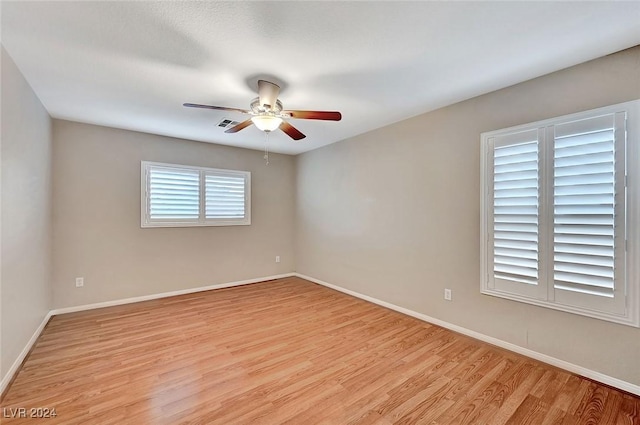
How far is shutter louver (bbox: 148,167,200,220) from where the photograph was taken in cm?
408

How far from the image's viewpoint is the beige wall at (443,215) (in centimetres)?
213

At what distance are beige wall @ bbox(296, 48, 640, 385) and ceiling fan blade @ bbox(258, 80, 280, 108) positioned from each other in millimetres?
1811

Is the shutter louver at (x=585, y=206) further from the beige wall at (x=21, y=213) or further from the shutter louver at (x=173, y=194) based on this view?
the shutter louver at (x=173, y=194)

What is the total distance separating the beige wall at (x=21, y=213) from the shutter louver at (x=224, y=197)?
1937 millimetres

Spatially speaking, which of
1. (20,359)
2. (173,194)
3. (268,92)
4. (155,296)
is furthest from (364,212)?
(20,359)

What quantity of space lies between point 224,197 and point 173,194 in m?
0.80

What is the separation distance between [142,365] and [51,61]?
2591 mm

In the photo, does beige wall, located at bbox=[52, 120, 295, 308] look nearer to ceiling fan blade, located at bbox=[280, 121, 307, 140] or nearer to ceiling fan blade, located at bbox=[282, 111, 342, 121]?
ceiling fan blade, located at bbox=[280, 121, 307, 140]

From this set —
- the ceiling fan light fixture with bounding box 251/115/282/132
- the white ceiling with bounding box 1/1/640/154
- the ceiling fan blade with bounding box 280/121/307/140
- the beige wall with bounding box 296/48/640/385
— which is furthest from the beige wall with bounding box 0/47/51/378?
the beige wall with bounding box 296/48/640/385

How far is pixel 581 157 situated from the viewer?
2152 mm

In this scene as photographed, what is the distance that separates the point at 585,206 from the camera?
2129mm

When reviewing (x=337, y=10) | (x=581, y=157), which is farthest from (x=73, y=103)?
(x=581, y=157)

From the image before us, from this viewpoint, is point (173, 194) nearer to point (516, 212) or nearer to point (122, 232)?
point (122, 232)

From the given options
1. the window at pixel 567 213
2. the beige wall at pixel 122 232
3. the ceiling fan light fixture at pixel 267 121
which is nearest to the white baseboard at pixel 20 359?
the beige wall at pixel 122 232
